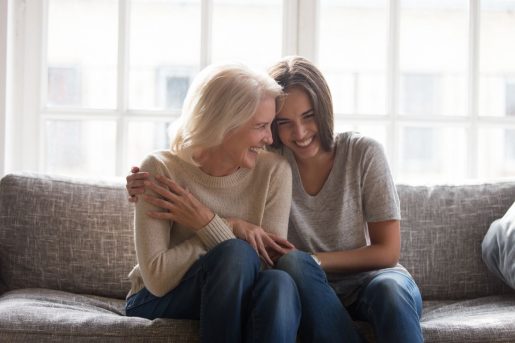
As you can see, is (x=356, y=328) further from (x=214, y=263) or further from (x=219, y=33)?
(x=219, y=33)

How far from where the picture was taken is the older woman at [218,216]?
6.63 ft

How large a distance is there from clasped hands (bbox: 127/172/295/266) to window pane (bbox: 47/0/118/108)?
1.01 m

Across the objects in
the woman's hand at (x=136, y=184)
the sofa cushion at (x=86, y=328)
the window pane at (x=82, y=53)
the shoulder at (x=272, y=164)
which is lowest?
the sofa cushion at (x=86, y=328)

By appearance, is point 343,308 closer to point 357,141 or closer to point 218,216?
point 218,216

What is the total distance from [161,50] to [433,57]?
1087 millimetres

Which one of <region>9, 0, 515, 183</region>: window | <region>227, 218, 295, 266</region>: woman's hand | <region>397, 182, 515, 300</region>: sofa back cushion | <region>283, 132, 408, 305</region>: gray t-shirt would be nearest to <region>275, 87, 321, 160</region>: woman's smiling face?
<region>283, 132, 408, 305</region>: gray t-shirt

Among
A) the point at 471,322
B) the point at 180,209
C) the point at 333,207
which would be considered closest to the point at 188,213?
the point at 180,209

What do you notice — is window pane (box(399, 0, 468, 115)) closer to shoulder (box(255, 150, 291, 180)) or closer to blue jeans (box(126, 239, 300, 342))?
shoulder (box(255, 150, 291, 180))

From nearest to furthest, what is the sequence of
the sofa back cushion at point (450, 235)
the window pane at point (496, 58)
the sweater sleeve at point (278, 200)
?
the sweater sleeve at point (278, 200)
the sofa back cushion at point (450, 235)
the window pane at point (496, 58)

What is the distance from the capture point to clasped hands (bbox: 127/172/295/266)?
2.25 m

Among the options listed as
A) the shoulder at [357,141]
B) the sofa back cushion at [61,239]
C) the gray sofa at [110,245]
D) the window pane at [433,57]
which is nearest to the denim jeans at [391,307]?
the gray sofa at [110,245]

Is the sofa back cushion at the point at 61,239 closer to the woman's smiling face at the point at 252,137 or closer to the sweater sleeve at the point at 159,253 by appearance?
the sweater sleeve at the point at 159,253

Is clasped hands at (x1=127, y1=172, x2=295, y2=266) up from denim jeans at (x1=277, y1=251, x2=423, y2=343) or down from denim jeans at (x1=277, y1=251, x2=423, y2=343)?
up

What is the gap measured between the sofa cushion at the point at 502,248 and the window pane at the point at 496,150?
0.72 metres
